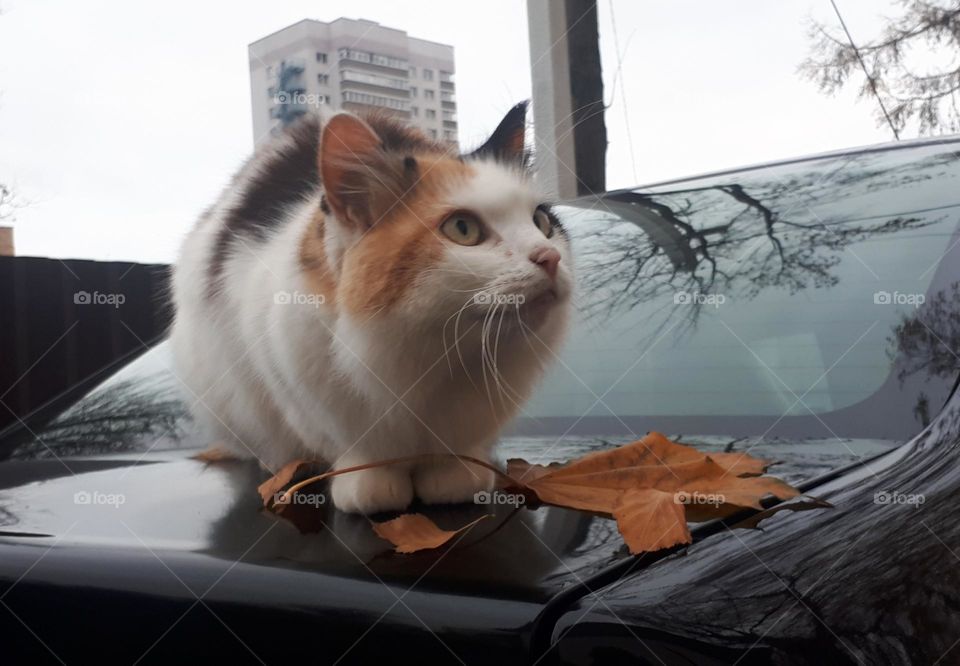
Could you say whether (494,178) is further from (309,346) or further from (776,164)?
(776,164)

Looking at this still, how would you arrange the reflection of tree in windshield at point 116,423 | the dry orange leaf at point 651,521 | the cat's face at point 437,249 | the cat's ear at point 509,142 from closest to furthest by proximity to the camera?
the dry orange leaf at point 651,521 < the cat's face at point 437,249 < the cat's ear at point 509,142 < the reflection of tree in windshield at point 116,423

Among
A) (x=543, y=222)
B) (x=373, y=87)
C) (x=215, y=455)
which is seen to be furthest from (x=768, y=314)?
(x=215, y=455)

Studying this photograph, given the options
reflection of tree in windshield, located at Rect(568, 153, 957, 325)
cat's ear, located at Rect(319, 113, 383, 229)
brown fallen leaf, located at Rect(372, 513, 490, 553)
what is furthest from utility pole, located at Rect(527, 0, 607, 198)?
brown fallen leaf, located at Rect(372, 513, 490, 553)

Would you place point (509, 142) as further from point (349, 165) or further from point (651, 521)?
point (651, 521)

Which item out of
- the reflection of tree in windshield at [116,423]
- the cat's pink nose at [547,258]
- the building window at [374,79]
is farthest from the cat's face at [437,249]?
the reflection of tree in windshield at [116,423]

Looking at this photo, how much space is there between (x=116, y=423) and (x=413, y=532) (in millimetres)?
614

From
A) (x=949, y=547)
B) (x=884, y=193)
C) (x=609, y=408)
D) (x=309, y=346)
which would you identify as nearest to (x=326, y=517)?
(x=309, y=346)

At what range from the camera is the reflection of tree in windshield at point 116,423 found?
100 centimetres

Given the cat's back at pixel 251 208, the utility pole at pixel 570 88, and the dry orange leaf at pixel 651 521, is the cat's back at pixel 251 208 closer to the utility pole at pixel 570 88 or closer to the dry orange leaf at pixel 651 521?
the utility pole at pixel 570 88

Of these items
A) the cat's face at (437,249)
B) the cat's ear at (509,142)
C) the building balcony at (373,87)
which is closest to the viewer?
the cat's face at (437,249)

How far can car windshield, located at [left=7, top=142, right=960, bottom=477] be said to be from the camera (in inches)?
29.0

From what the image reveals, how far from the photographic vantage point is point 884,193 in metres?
0.89

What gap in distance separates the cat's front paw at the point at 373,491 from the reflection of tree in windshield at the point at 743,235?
0.27 meters

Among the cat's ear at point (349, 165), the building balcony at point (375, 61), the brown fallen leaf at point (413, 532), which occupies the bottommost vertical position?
the brown fallen leaf at point (413, 532)
